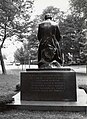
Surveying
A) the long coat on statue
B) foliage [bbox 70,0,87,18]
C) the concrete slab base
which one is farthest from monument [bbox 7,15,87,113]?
foliage [bbox 70,0,87,18]

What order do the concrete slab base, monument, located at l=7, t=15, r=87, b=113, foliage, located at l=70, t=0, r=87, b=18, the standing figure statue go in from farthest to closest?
foliage, located at l=70, t=0, r=87, b=18 < the standing figure statue < monument, located at l=7, t=15, r=87, b=113 < the concrete slab base

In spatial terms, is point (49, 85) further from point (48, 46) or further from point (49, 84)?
point (48, 46)

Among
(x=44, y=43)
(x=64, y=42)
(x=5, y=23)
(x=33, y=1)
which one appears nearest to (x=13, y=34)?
(x=5, y=23)

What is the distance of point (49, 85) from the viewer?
890 cm

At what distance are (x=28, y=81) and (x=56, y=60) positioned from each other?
4.93 ft

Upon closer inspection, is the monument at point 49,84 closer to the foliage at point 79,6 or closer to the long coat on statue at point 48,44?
the long coat on statue at point 48,44

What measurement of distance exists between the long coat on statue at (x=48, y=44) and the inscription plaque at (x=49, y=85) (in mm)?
812

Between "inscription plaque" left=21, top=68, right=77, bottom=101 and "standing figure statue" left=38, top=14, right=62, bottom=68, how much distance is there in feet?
2.33

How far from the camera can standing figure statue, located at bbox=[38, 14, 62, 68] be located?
9695 mm

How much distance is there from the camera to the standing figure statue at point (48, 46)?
9695 mm

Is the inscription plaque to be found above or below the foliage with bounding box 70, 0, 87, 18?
below

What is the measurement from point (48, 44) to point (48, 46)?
Answer: 8 centimetres

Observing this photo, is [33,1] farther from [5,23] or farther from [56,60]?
[56,60]

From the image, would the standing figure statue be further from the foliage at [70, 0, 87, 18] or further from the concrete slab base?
the foliage at [70, 0, 87, 18]
